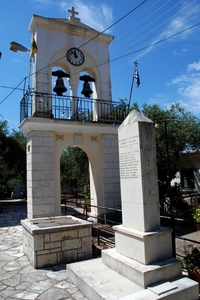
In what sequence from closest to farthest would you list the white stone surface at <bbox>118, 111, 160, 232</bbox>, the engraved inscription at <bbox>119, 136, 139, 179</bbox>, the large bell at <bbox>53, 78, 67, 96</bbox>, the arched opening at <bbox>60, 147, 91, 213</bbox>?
the white stone surface at <bbox>118, 111, 160, 232</bbox>
the engraved inscription at <bbox>119, 136, 139, 179</bbox>
the large bell at <bbox>53, 78, 67, 96</bbox>
the arched opening at <bbox>60, 147, 91, 213</bbox>

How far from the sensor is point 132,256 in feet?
13.0

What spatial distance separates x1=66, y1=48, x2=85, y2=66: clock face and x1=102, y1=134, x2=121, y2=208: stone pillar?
296 centimetres

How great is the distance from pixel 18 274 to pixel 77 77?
6937mm

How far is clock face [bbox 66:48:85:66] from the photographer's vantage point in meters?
9.23

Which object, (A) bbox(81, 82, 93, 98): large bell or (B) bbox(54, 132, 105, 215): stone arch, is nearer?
(B) bbox(54, 132, 105, 215): stone arch

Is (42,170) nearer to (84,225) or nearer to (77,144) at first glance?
(77,144)

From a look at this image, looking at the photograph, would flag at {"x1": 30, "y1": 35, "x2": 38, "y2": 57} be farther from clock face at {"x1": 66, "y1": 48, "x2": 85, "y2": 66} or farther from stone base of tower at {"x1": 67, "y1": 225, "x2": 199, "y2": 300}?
stone base of tower at {"x1": 67, "y1": 225, "x2": 199, "y2": 300}

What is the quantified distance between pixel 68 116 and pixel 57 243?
5123mm

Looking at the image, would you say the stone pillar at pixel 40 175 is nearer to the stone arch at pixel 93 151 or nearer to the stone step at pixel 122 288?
the stone arch at pixel 93 151

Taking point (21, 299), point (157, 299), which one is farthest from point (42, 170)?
point (157, 299)

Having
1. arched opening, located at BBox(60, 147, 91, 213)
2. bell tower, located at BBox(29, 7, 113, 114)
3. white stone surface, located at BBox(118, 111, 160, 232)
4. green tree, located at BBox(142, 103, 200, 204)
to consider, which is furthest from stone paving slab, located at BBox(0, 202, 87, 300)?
green tree, located at BBox(142, 103, 200, 204)

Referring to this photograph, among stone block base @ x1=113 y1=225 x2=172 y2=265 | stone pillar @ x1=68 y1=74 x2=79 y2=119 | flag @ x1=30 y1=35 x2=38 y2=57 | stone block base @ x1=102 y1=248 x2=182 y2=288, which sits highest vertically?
flag @ x1=30 y1=35 x2=38 y2=57

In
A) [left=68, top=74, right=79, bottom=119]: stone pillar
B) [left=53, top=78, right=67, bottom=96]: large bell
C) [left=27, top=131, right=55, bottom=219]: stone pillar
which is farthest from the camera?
[left=68, top=74, right=79, bottom=119]: stone pillar

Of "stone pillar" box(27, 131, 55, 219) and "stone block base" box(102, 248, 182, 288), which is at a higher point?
"stone pillar" box(27, 131, 55, 219)
